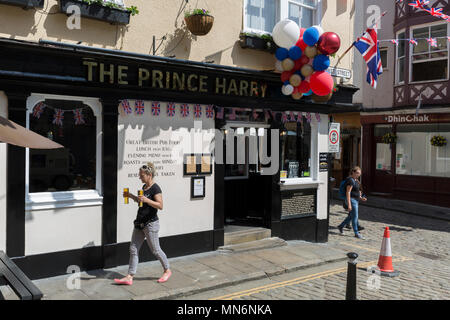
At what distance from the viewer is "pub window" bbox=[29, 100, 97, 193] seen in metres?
7.14

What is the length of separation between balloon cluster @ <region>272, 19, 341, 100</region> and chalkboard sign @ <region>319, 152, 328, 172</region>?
220 cm

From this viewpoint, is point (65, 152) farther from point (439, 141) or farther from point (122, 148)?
point (439, 141)

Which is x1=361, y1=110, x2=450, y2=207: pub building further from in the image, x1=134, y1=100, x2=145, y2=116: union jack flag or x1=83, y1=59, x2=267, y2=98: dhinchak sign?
x1=134, y1=100, x2=145, y2=116: union jack flag

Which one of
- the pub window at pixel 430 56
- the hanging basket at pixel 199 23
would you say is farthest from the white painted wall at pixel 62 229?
the pub window at pixel 430 56

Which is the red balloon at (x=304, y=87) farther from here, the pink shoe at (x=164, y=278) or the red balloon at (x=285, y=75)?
the pink shoe at (x=164, y=278)

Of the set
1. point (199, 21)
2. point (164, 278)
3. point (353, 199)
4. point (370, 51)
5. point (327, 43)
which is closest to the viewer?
point (164, 278)

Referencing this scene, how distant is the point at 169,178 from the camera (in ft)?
27.5

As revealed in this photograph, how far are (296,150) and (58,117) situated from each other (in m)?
5.55

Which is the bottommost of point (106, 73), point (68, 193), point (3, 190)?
point (68, 193)

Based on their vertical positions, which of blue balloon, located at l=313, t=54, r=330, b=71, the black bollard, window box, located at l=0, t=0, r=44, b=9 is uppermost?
window box, located at l=0, t=0, r=44, b=9

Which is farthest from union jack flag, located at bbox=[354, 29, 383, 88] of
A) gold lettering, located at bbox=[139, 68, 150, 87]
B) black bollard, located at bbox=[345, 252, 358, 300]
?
black bollard, located at bbox=[345, 252, 358, 300]

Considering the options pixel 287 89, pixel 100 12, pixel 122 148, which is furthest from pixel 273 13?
pixel 122 148
